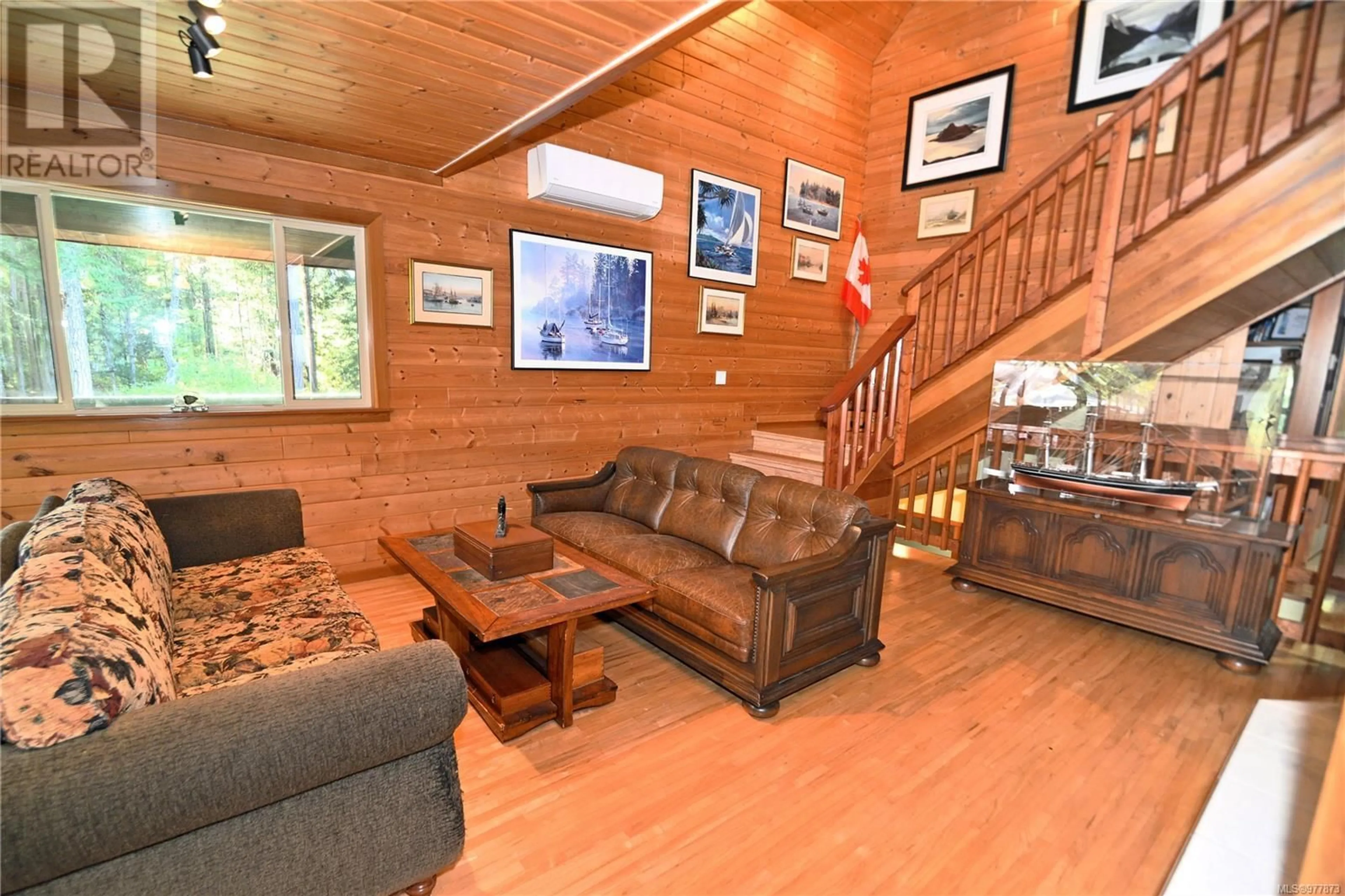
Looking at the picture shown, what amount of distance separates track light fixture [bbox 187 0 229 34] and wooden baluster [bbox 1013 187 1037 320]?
4.29 m

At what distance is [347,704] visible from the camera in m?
1.25

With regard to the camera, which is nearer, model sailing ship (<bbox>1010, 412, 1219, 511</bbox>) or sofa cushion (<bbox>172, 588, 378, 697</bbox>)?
sofa cushion (<bbox>172, 588, 378, 697</bbox>)

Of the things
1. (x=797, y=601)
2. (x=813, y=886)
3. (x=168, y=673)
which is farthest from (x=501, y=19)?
(x=813, y=886)

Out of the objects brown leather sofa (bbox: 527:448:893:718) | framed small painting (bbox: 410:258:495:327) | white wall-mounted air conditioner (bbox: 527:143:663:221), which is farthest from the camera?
white wall-mounted air conditioner (bbox: 527:143:663:221)

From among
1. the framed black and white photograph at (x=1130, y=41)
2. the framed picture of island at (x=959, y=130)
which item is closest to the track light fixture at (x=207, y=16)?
the framed black and white photograph at (x=1130, y=41)

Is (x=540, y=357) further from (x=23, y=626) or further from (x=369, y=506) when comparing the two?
(x=23, y=626)

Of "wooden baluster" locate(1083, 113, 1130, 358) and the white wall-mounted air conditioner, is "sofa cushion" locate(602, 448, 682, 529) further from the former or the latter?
"wooden baluster" locate(1083, 113, 1130, 358)

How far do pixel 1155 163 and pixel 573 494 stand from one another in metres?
4.44

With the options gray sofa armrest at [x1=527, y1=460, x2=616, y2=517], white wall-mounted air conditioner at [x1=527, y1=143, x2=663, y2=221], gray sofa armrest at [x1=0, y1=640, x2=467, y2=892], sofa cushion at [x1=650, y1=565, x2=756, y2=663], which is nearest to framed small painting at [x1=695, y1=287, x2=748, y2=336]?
white wall-mounted air conditioner at [x1=527, y1=143, x2=663, y2=221]

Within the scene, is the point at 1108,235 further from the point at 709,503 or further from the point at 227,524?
the point at 227,524

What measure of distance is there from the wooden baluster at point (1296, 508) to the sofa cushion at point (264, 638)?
4.36 metres

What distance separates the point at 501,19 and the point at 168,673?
222 centimetres

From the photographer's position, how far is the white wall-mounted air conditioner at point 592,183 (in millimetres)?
3773

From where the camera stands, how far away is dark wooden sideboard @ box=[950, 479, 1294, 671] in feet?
9.11
